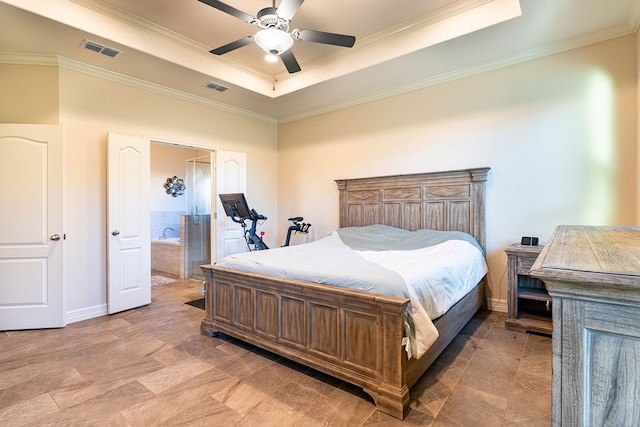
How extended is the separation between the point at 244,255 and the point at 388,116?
9.87ft

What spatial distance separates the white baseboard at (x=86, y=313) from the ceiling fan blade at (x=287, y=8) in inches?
150

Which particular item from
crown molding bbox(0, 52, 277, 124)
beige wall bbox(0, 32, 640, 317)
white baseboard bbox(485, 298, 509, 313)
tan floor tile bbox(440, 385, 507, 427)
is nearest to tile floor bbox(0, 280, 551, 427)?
tan floor tile bbox(440, 385, 507, 427)

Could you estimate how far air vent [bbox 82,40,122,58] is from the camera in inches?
127

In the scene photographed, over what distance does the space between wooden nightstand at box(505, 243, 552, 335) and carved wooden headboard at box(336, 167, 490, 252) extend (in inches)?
23.9

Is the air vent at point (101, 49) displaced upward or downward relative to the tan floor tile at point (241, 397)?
upward

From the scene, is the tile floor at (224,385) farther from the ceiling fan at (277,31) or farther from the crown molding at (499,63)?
the crown molding at (499,63)

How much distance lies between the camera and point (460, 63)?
379cm

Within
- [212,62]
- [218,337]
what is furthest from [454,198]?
[212,62]

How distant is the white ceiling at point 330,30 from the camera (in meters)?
2.93

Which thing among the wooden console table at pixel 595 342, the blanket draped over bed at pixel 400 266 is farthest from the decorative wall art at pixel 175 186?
the wooden console table at pixel 595 342

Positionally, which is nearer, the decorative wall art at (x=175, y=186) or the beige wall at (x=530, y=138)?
the beige wall at (x=530, y=138)

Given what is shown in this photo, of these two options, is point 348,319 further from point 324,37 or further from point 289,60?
point 289,60

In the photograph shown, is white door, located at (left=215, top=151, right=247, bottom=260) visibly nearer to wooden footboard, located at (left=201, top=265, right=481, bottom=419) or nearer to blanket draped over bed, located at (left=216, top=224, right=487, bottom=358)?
blanket draped over bed, located at (left=216, top=224, right=487, bottom=358)

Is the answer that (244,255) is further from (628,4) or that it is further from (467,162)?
(628,4)
